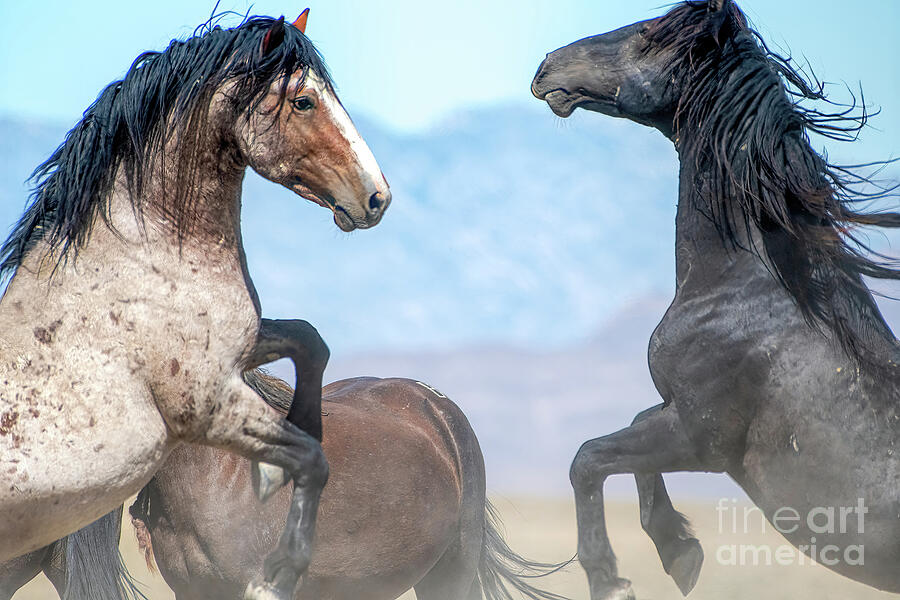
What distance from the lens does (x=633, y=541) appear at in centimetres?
1341

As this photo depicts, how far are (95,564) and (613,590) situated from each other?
8.54 ft

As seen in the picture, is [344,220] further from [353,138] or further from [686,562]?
[686,562]

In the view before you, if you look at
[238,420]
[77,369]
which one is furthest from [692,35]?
[77,369]

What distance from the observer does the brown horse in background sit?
4.38m

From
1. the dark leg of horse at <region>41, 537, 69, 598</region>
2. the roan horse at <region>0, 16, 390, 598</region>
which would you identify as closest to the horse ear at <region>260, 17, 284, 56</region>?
the roan horse at <region>0, 16, 390, 598</region>

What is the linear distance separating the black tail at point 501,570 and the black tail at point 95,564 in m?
2.42

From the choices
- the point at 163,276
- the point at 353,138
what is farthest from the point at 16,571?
the point at 353,138

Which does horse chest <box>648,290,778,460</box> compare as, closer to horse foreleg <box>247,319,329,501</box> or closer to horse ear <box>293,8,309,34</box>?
horse foreleg <box>247,319,329,501</box>

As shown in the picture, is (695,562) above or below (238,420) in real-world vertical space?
below

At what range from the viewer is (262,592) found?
10.9 ft

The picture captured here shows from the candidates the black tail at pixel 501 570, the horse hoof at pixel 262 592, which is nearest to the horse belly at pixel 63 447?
the horse hoof at pixel 262 592

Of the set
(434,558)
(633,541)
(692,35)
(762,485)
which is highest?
(692,35)

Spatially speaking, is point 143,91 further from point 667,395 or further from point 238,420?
point 667,395

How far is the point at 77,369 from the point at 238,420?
56cm
